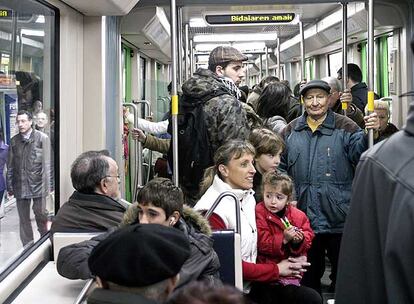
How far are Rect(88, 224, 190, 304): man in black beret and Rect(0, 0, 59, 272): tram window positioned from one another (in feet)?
5.18

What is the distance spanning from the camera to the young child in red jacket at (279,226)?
144 inches

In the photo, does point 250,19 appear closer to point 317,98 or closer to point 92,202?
point 317,98

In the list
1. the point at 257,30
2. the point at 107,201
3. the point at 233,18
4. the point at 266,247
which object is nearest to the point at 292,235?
the point at 266,247

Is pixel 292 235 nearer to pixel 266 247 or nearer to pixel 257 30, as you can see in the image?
pixel 266 247

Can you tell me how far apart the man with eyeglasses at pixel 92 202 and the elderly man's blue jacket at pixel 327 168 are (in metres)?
1.30

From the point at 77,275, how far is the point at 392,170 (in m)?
2.05

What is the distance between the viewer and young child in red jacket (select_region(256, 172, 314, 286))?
3.65m

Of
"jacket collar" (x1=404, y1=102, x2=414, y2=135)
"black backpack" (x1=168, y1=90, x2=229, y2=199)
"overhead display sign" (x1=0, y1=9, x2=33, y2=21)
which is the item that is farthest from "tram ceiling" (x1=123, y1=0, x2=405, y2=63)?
"jacket collar" (x1=404, y1=102, x2=414, y2=135)

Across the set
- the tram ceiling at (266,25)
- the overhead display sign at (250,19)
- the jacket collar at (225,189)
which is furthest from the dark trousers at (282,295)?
the overhead display sign at (250,19)

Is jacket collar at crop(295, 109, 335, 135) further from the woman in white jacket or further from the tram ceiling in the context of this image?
the tram ceiling

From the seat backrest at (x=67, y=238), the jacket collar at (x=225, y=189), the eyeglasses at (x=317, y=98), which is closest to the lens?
the seat backrest at (x=67, y=238)

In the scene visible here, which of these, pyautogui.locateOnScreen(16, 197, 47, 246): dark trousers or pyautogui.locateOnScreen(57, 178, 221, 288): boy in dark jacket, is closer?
pyautogui.locateOnScreen(57, 178, 221, 288): boy in dark jacket

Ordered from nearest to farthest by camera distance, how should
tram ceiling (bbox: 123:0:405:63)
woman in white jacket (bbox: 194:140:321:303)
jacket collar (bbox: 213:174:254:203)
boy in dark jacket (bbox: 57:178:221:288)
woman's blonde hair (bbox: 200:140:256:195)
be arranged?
boy in dark jacket (bbox: 57:178:221:288) < woman in white jacket (bbox: 194:140:321:303) < jacket collar (bbox: 213:174:254:203) < woman's blonde hair (bbox: 200:140:256:195) < tram ceiling (bbox: 123:0:405:63)

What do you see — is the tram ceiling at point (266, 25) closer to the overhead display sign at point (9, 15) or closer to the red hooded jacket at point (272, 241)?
the overhead display sign at point (9, 15)
